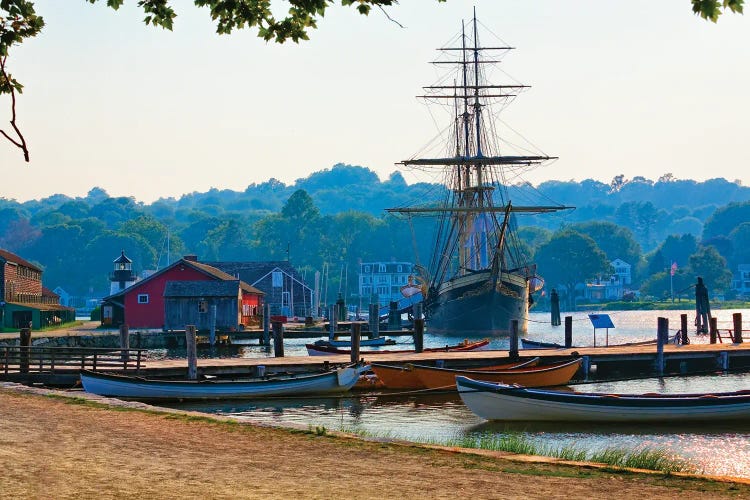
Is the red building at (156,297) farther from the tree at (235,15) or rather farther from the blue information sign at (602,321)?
the tree at (235,15)

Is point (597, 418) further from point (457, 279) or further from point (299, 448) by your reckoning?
point (457, 279)

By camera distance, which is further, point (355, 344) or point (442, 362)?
point (442, 362)

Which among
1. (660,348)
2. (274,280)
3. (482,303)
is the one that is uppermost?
(274,280)

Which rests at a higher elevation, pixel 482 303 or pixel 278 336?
pixel 482 303

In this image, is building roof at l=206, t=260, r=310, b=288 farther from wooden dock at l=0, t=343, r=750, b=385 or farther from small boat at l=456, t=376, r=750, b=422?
small boat at l=456, t=376, r=750, b=422

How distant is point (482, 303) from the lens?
9144 centimetres

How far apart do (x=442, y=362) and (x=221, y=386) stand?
883 cm

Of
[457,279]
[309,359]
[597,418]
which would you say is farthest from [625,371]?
[457,279]

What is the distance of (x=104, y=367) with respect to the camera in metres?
38.7

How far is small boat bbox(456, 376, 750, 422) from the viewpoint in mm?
28469

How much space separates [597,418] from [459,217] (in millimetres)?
77062

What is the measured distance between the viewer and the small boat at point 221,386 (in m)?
32.7

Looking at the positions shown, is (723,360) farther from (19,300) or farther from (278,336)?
(19,300)

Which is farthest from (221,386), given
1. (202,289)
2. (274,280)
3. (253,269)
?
(253,269)
